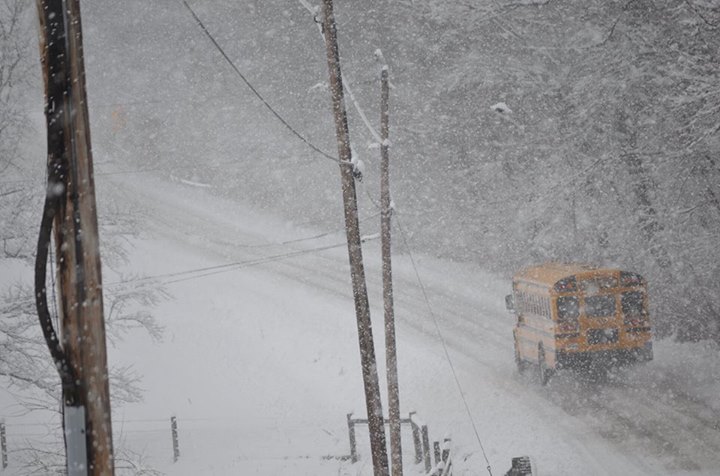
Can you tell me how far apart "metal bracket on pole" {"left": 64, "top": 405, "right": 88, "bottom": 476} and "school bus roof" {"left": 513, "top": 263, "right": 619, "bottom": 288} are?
15.7 m

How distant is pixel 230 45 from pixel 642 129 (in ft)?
89.8

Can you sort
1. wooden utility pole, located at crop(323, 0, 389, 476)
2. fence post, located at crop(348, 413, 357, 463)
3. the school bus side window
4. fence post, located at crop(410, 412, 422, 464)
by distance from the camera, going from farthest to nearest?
1. the school bus side window
2. fence post, located at crop(348, 413, 357, 463)
3. fence post, located at crop(410, 412, 422, 464)
4. wooden utility pole, located at crop(323, 0, 389, 476)

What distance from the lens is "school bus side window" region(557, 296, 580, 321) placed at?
18.2 m

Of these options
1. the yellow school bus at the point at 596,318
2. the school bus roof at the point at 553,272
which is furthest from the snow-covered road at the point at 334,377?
the school bus roof at the point at 553,272

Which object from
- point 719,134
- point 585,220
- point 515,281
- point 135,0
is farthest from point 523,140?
point 135,0

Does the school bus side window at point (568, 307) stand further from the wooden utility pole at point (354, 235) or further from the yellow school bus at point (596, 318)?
the wooden utility pole at point (354, 235)

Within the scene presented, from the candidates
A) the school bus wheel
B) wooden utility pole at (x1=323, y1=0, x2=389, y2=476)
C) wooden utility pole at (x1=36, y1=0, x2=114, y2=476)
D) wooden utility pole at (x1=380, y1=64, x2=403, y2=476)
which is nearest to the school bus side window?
the school bus wheel

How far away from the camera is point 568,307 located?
18.2 meters

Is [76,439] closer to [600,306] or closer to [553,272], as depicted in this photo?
[600,306]

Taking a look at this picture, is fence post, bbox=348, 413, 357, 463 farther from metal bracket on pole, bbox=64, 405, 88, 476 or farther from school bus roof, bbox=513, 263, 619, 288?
metal bracket on pole, bbox=64, 405, 88, 476

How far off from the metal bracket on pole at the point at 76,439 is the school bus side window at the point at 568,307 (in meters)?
15.7

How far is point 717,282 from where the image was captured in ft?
68.0

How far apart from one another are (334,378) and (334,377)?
66 mm

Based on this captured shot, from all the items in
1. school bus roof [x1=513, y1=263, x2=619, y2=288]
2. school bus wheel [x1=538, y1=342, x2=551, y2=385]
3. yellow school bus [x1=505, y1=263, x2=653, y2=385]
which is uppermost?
school bus roof [x1=513, y1=263, x2=619, y2=288]
